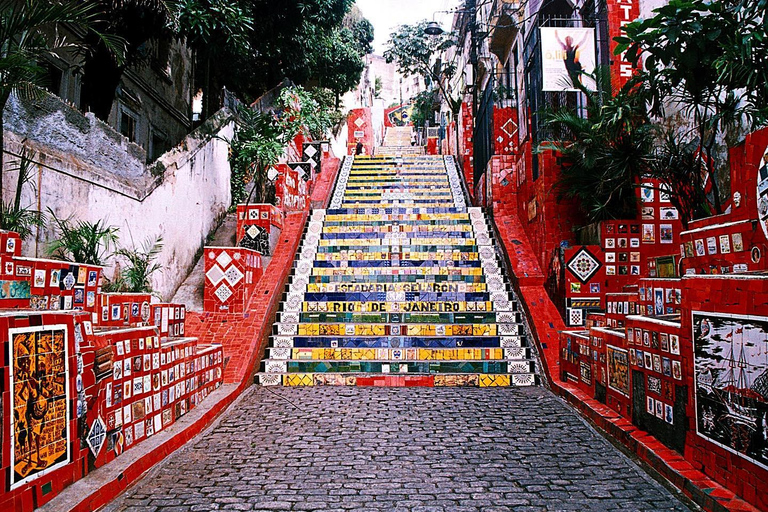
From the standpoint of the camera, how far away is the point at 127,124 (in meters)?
13.5

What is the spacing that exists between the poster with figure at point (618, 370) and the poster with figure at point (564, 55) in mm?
4542

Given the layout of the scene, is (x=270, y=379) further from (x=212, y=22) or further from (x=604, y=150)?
(x=212, y=22)

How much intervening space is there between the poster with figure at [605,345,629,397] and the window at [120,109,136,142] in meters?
12.3

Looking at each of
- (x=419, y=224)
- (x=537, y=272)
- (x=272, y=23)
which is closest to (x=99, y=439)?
(x=537, y=272)

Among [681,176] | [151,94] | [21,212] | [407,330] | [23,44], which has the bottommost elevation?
[407,330]

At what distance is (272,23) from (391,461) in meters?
11.5

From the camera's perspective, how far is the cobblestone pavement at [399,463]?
3367mm

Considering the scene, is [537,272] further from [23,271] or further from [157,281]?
[23,271]

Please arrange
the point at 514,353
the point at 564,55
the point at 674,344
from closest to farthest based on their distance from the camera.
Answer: the point at 674,344 < the point at 514,353 < the point at 564,55

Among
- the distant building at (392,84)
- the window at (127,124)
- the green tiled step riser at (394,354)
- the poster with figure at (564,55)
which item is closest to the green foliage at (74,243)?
the green tiled step riser at (394,354)

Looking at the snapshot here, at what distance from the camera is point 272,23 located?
42.2 ft

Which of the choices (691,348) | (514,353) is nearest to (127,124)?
(514,353)

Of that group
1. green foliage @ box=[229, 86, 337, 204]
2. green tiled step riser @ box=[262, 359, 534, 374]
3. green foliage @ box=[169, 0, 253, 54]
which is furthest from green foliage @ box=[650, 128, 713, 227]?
green foliage @ box=[169, 0, 253, 54]

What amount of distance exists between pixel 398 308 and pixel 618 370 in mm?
3737
